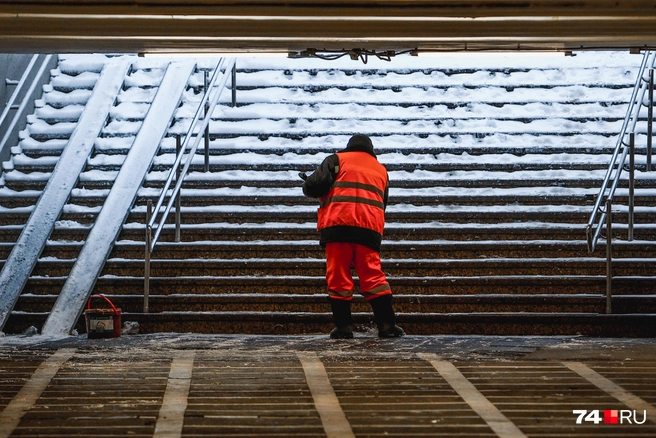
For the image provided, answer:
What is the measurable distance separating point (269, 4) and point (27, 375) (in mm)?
2580

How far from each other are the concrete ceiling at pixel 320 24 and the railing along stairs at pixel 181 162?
275cm

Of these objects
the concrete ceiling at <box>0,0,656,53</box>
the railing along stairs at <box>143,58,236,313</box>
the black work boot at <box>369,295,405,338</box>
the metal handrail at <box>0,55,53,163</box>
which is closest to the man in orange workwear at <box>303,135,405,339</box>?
the black work boot at <box>369,295,405,338</box>

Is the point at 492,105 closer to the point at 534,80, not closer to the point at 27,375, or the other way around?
the point at 534,80

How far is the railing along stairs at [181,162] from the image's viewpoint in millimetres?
9805

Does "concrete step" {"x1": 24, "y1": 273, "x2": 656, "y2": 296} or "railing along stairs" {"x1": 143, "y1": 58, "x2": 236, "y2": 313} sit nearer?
"concrete step" {"x1": 24, "y1": 273, "x2": 656, "y2": 296}

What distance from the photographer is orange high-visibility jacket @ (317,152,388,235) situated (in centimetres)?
843

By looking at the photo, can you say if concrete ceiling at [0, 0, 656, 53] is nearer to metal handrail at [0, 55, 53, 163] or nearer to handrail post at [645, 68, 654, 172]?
handrail post at [645, 68, 654, 172]

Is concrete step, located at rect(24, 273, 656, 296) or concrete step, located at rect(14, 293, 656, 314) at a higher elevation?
concrete step, located at rect(24, 273, 656, 296)

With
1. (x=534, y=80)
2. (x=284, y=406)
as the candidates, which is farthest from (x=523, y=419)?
(x=534, y=80)

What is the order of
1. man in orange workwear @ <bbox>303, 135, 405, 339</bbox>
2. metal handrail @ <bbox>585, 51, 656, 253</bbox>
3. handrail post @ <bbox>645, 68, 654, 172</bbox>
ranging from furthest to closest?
handrail post @ <bbox>645, 68, 654, 172</bbox> < metal handrail @ <bbox>585, 51, 656, 253</bbox> < man in orange workwear @ <bbox>303, 135, 405, 339</bbox>

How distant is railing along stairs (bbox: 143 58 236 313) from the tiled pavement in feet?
6.13

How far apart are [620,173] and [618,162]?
3.36 ft

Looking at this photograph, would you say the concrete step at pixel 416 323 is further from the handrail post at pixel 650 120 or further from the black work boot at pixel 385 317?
the handrail post at pixel 650 120

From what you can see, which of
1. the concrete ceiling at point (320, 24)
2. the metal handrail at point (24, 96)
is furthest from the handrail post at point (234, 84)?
the concrete ceiling at point (320, 24)
